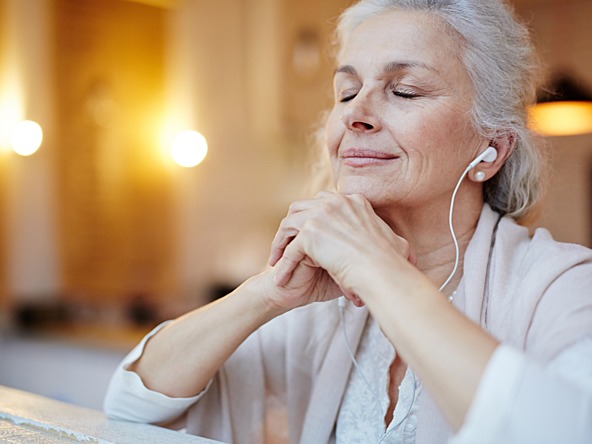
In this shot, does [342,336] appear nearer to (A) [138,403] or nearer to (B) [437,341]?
(A) [138,403]

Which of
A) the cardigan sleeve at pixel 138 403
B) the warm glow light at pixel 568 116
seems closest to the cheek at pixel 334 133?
the cardigan sleeve at pixel 138 403

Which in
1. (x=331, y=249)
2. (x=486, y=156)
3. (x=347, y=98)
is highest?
(x=347, y=98)

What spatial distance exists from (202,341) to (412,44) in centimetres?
66

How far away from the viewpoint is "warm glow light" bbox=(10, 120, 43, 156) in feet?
13.1

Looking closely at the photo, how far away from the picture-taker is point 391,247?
1.06 meters

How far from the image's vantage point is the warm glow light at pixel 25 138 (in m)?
3.98

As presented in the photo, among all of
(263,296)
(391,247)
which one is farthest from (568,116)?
(391,247)

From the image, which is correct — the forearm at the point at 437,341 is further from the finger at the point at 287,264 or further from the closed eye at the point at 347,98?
the closed eye at the point at 347,98

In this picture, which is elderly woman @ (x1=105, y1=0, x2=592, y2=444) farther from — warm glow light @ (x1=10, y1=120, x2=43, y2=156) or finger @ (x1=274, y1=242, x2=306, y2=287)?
warm glow light @ (x1=10, y1=120, x2=43, y2=156)

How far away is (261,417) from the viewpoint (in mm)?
1566

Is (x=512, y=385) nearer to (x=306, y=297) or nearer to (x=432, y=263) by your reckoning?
(x=306, y=297)

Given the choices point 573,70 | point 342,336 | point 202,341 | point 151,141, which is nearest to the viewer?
point 202,341

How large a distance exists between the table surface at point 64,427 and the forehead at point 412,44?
0.74 m

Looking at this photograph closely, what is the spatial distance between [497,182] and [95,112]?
10.9ft
